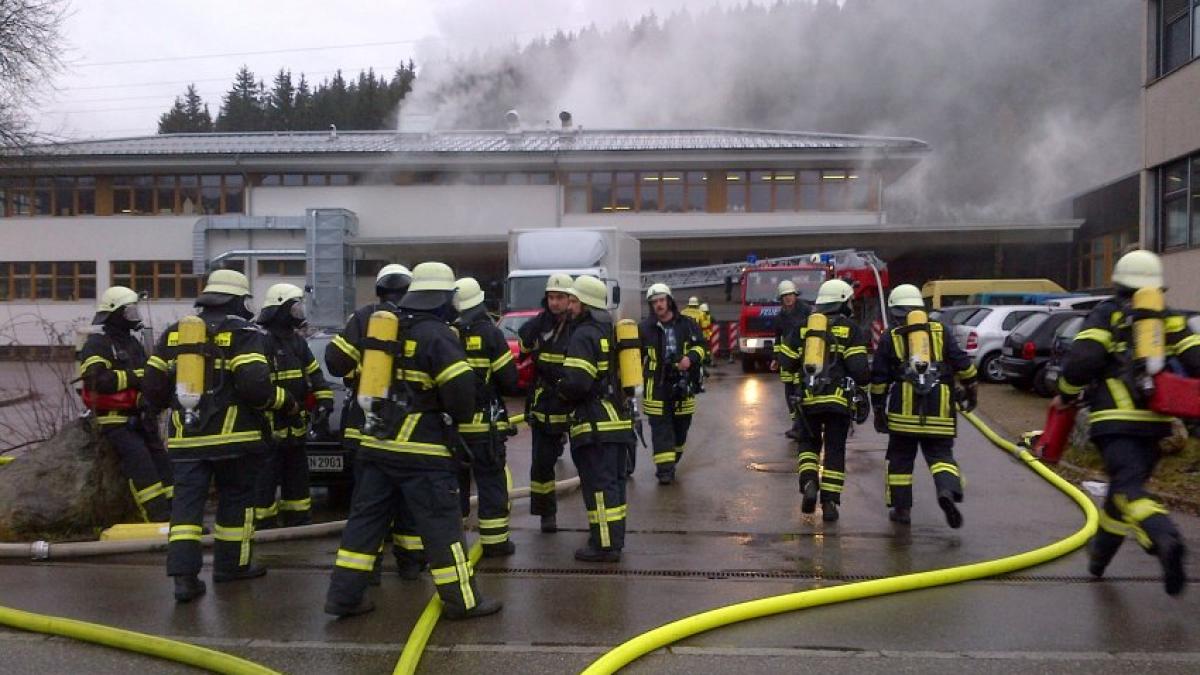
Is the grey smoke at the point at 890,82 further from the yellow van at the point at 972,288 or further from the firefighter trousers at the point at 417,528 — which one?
the firefighter trousers at the point at 417,528

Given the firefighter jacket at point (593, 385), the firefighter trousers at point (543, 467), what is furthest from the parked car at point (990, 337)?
the firefighter jacket at point (593, 385)

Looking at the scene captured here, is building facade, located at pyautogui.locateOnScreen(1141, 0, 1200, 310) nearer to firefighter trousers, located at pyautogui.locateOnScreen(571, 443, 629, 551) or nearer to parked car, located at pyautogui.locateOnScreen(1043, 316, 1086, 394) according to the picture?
parked car, located at pyautogui.locateOnScreen(1043, 316, 1086, 394)

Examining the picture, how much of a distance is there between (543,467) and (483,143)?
2922 centimetres

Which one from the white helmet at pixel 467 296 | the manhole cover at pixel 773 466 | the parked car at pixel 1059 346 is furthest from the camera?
the parked car at pixel 1059 346

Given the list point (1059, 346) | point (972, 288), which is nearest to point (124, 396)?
point (1059, 346)

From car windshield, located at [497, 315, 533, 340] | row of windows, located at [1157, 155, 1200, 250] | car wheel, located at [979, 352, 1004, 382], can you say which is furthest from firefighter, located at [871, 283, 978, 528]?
row of windows, located at [1157, 155, 1200, 250]

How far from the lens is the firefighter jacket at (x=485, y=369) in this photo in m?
5.94

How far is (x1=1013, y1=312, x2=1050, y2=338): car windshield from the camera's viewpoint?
14.9 m

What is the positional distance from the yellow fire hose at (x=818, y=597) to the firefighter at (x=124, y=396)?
4.06 metres

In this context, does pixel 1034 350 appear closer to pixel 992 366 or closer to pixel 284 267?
pixel 992 366

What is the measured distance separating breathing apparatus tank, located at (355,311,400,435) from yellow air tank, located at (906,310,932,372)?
3.77 m

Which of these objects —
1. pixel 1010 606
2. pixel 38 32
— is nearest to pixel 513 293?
pixel 38 32

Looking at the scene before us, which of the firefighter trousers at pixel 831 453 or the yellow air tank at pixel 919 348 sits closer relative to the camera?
the yellow air tank at pixel 919 348

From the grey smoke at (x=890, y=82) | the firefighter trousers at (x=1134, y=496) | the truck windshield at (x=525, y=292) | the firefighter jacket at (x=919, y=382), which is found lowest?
the firefighter trousers at (x=1134, y=496)
